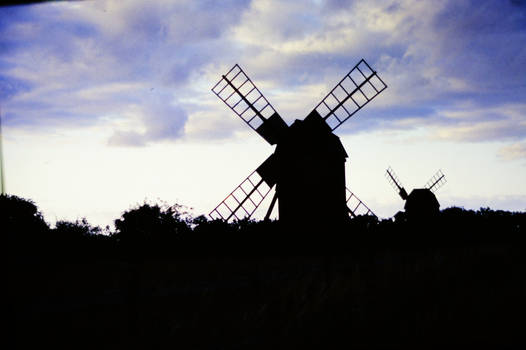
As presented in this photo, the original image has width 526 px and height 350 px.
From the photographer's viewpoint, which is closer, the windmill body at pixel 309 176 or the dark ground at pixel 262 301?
the dark ground at pixel 262 301

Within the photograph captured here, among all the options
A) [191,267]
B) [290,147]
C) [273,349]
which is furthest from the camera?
[290,147]

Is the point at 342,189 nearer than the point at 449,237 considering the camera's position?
Yes

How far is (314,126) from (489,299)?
11688 mm

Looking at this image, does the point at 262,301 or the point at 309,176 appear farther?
the point at 309,176

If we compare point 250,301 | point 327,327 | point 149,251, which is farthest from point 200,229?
point 327,327

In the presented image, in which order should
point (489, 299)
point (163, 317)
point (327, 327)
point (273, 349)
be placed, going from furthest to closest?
point (489, 299) → point (163, 317) → point (327, 327) → point (273, 349)

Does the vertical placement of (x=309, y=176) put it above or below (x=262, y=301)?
above

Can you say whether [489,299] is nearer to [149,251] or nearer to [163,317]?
[163,317]

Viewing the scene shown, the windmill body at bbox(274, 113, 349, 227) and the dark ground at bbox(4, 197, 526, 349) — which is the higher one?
the windmill body at bbox(274, 113, 349, 227)

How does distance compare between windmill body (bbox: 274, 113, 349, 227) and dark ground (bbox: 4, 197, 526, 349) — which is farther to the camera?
windmill body (bbox: 274, 113, 349, 227)

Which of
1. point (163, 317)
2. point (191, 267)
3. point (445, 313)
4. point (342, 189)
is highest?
point (342, 189)

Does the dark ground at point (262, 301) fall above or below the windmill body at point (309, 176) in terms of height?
below

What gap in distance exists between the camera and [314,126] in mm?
19109

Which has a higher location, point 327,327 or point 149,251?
point 149,251
